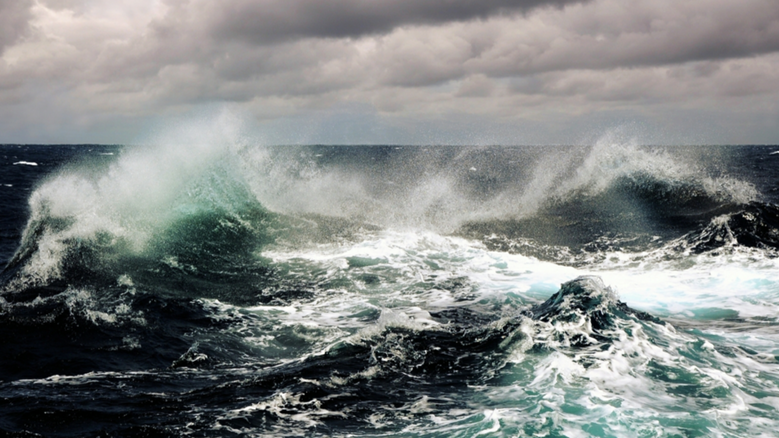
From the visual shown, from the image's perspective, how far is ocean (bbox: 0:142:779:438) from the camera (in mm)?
7543

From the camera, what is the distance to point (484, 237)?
23.5 meters

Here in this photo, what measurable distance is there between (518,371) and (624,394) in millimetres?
1689

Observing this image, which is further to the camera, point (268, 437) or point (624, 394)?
point (624, 394)

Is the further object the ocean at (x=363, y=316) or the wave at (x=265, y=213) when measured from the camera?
the wave at (x=265, y=213)

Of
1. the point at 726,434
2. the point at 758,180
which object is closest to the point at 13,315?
the point at 726,434

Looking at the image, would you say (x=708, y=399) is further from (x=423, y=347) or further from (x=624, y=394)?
(x=423, y=347)

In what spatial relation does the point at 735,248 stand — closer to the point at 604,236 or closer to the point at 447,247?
the point at 604,236

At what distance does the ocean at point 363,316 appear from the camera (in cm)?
754

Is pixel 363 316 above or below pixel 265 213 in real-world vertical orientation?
below

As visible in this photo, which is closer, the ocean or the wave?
the ocean

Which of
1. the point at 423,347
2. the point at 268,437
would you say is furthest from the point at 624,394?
the point at 268,437

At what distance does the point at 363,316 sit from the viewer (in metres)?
12.8

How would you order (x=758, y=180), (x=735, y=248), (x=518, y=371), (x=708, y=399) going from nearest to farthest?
(x=708, y=399) < (x=518, y=371) < (x=735, y=248) < (x=758, y=180)

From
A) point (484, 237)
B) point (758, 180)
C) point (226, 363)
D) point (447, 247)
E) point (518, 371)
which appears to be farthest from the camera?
point (758, 180)
